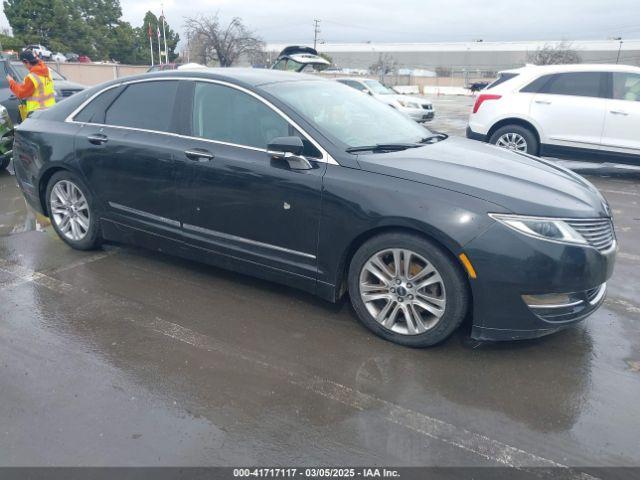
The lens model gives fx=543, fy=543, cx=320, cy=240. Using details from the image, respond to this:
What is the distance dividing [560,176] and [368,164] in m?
1.42

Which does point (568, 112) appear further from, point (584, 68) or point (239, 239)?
point (239, 239)

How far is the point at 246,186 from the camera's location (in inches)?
150

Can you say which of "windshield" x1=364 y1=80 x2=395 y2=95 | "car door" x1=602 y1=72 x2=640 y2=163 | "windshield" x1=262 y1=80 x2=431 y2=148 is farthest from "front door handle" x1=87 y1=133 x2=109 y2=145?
"windshield" x1=364 y1=80 x2=395 y2=95

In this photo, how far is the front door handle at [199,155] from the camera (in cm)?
398

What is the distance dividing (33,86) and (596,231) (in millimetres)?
7903

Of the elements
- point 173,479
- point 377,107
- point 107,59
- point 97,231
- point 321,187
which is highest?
point 107,59

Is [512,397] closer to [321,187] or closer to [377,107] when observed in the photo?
[321,187]

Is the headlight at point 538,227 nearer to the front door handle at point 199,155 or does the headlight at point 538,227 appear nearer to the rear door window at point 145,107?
the front door handle at point 199,155

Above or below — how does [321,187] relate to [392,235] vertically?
above

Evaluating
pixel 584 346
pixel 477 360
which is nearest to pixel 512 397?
pixel 477 360

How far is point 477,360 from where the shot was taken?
3.36 meters

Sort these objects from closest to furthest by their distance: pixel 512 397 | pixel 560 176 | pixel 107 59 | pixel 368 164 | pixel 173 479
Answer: pixel 173 479
pixel 512 397
pixel 368 164
pixel 560 176
pixel 107 59

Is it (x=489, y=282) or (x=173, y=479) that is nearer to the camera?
(x=173, y=479)

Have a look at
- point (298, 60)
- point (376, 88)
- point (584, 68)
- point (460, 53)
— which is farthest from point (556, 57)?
point (584, 68)
